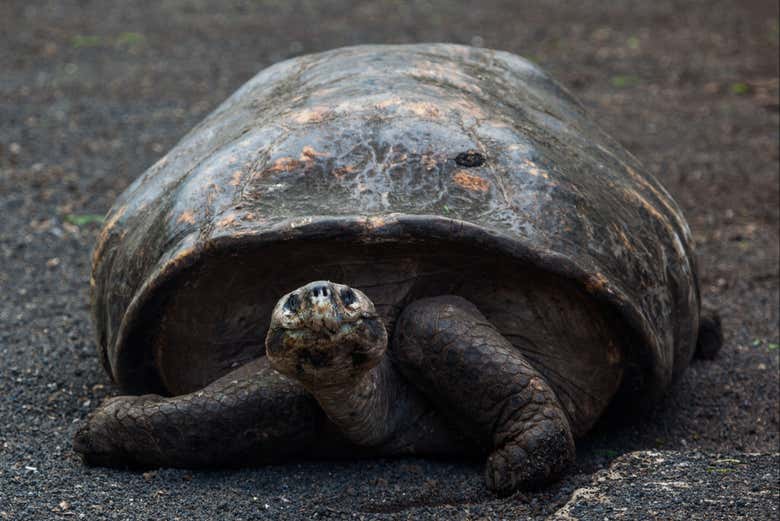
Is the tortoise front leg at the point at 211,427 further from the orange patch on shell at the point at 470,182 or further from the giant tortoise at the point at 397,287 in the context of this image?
the orange patch on shell at the point at 470,182

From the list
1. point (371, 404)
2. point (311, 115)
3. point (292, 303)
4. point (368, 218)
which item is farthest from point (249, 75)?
point (292, 303)

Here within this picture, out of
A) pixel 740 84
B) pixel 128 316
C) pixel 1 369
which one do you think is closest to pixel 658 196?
pixel 128 316

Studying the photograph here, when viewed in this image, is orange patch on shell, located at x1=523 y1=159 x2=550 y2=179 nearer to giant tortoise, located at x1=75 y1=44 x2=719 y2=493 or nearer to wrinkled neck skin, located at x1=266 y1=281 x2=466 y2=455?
giant tortoise, located at x1=75 y1=44 x2=719 y2=493

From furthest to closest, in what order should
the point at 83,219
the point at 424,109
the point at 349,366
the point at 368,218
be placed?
the point at 83,219, the point at 424,109, the point at 368,218, the point at 349,366

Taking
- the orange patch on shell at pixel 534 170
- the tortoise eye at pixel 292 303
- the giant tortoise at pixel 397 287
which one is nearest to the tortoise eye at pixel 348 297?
the tortoise eye at pixel 292 303

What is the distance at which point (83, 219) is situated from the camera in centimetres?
575

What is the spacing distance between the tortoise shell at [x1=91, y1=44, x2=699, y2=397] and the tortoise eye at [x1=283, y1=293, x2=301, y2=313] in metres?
0.51

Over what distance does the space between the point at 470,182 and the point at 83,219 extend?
3.16 metres

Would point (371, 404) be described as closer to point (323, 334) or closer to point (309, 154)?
point (323, 334)

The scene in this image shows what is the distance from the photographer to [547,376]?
10.7 feet

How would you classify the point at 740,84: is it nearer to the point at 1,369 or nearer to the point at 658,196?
the point at 658,196

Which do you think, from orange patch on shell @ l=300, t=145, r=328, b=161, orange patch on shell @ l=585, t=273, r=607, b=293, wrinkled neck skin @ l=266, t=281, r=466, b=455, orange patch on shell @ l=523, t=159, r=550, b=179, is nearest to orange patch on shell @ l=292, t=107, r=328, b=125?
orange patch on shell @ l=300, t=145, r=328, b=161

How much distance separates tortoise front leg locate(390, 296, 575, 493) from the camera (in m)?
2.91

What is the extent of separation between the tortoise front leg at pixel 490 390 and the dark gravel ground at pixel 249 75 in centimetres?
9
